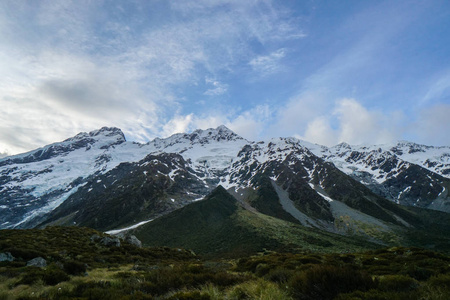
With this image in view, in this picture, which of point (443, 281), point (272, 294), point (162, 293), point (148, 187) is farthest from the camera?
point (148, 187)

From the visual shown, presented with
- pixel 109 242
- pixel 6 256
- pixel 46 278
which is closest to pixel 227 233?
pixel 109 242

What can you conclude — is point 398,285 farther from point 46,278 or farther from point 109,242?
point 109,242

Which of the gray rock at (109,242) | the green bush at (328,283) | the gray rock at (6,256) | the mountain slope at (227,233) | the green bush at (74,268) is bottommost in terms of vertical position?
the mountain slope at (227,233)

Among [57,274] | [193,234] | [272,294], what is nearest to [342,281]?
[272,294]

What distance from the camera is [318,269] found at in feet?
23.6

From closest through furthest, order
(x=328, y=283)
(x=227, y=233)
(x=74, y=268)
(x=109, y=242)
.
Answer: (x=328, y=283)
(x=74, y=268)
(x=109, y=242)
(x=227, y=233)

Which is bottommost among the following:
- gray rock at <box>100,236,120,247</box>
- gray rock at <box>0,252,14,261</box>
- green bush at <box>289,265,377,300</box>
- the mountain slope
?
the mountain slope

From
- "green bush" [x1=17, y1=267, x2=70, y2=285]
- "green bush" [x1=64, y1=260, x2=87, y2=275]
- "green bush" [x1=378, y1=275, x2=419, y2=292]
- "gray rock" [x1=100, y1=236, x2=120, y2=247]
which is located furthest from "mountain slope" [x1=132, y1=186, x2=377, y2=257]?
"green bush" [x1=378, y1=275, x2=419, y2=292]

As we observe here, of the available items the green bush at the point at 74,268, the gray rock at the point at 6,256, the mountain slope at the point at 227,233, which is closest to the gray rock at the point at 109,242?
the gray rock at the point at 6,256

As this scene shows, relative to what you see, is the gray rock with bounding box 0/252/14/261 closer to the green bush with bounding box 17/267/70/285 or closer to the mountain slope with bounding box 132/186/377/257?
the green bush with bounding box 17/267/70/285

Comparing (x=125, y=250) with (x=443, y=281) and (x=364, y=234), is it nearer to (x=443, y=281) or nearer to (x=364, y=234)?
(x=443, y=281)

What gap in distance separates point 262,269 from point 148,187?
197 m

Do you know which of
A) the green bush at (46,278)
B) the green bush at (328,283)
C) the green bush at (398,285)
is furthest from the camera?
the green bush at (46,278)

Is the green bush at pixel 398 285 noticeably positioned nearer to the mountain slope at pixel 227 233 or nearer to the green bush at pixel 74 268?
the green bush at pixel 74 268
